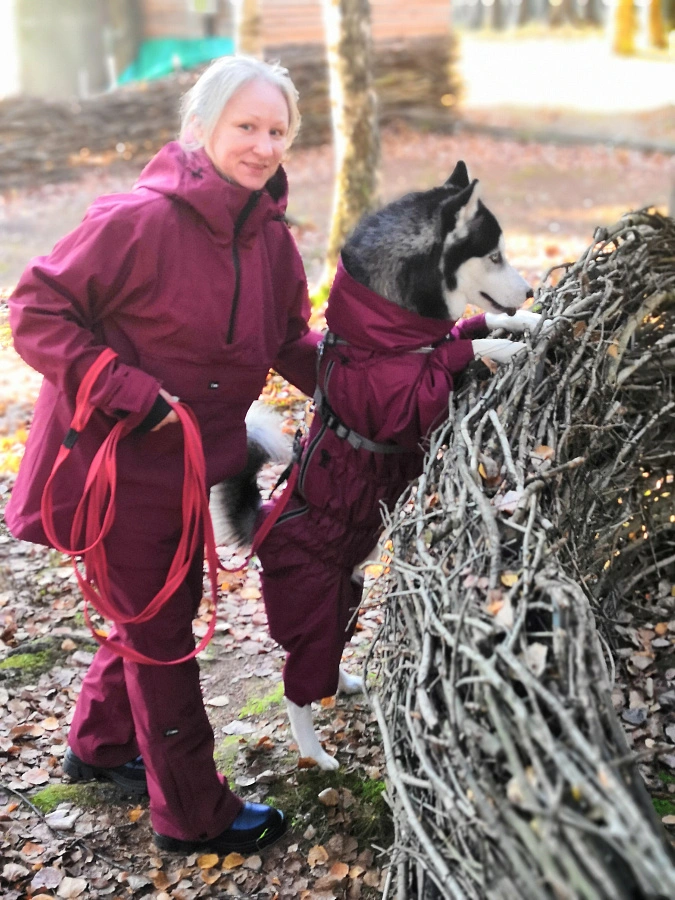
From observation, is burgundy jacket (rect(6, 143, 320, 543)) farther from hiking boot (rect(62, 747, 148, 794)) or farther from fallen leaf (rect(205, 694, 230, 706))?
fallen leaf (rect(205, 694, 230, 706))

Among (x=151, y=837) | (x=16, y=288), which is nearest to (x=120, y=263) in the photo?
(x=16, y=288)

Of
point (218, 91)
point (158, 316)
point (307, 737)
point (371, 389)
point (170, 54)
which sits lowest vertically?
point (307, 737)

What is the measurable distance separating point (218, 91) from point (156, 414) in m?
0.92

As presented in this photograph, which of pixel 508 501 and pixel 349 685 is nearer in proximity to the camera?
pixel 508 501

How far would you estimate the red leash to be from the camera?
263cm

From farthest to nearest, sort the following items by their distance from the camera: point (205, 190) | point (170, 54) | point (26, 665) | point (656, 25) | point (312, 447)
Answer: point (656, 25), point (170, 54), point (26, 665), point (312, 447), point (205, 190)

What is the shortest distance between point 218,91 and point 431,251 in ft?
2.64

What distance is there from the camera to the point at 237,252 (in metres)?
2.72

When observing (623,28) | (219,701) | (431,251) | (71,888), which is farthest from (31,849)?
(623,28)

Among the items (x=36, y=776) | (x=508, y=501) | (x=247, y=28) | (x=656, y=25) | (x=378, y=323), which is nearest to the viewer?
(x=508, y=501)

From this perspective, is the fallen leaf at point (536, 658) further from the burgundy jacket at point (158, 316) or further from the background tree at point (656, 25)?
the background tree at point (656, 25)

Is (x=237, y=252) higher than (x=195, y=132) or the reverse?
the reverse

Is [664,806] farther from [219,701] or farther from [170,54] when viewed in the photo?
[170,54]

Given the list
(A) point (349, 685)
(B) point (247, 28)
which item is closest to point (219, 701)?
(A) point (349, 685)
